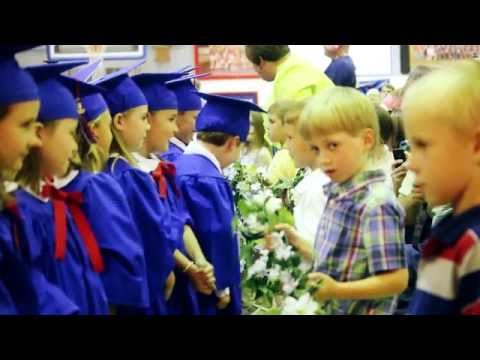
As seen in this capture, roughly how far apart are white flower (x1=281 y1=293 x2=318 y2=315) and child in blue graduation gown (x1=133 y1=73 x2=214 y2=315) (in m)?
0.27

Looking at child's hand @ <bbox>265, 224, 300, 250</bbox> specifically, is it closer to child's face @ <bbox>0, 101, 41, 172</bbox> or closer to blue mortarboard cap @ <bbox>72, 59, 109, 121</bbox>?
blue mortarboard cap @ <bbox>72, 59, 109, 121</bbox>

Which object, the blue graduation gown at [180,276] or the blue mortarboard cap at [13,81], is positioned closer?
the blue mortarboard cap at [13,81]

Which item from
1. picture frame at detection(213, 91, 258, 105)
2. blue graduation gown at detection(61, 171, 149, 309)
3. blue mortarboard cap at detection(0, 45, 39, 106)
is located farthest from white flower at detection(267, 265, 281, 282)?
blue mortarboard cap at detection(0, 45, 39, 106)

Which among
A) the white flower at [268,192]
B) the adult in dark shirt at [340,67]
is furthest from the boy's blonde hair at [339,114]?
the white flower at [268,192]

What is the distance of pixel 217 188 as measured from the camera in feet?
8.44

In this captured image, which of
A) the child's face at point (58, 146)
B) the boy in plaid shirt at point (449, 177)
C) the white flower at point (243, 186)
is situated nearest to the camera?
the boy in plaid shirt at point (449, 177)

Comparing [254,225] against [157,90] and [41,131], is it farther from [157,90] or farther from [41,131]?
[41,131]

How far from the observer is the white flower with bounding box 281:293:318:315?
2.29 m

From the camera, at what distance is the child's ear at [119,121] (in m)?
2.37

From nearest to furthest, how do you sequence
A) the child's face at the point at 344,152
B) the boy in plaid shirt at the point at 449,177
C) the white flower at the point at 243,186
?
the boy in plaid shirt at the point at 449,177
the child's face at the point at 344,152
the white flower at the point at 243,186

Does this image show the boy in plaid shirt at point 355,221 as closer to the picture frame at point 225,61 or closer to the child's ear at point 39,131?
the picture frame at point 225,61

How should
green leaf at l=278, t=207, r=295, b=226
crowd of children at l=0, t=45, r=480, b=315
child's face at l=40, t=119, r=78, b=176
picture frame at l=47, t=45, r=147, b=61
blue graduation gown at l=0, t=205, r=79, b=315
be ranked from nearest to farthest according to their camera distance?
crowd of children at l=0, t=45, r=480, b=315 < blue graduation gown at l=0, t=205, r=79, b=315 < child's face at l=40, t=119, r=78, b=176 < green leaf at l=278, t=207, r=295, b=226 < picture frame at l=47, t=45, r=147, b=61

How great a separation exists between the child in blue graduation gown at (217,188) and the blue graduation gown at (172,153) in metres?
0.01
